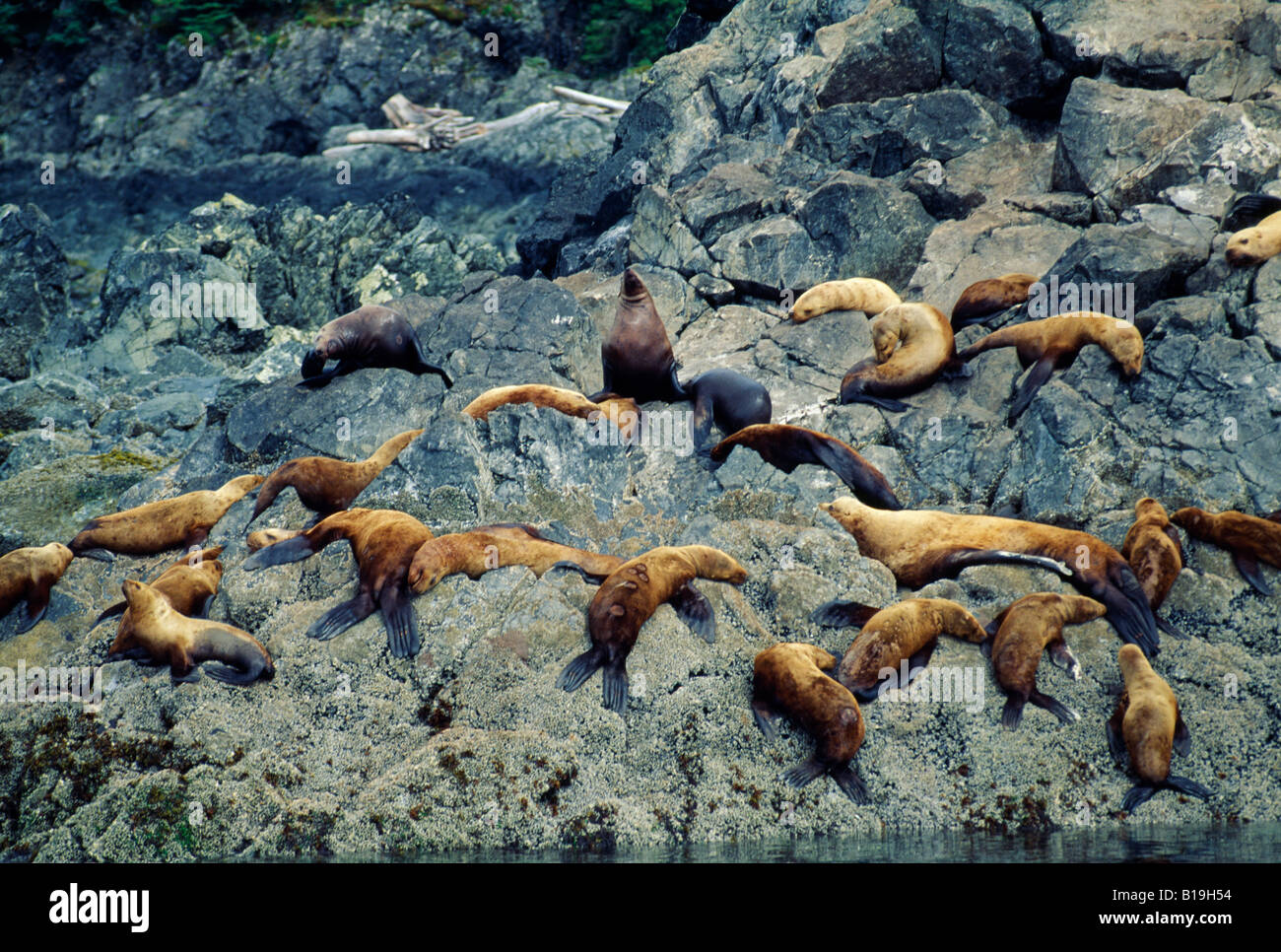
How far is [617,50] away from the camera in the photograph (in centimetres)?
3478

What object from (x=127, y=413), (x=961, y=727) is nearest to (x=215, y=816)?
(x=961, y=727)

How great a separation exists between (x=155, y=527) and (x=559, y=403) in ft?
12.7

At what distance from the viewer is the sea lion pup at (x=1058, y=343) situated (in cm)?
976

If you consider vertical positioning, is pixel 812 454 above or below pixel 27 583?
above

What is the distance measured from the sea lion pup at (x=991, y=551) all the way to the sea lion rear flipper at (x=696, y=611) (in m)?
1.98

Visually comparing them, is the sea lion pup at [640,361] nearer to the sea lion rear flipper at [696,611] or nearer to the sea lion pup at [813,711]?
the sea lion rear flipper at [696,611]

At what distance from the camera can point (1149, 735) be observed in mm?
5965

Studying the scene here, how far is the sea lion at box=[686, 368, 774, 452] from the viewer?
420 inches

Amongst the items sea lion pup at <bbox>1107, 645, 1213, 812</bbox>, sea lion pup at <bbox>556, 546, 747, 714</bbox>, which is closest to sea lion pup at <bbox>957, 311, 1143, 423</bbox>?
sea lion pup at <bbox>1107, 645, 1213, 812</bbox>

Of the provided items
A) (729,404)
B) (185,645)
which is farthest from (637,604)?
(729,404)

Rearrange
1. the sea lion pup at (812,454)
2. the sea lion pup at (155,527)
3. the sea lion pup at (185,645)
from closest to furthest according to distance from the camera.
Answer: the sea lion pup at (185,645), the sea lion pup at (155,527), the sea lion pup at (812,454)

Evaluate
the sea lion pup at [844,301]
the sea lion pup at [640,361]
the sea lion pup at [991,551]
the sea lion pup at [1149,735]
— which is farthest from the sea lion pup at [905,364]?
the sea lion pup at [1149,735]

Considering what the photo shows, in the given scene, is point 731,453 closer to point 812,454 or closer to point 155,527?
point 812,454

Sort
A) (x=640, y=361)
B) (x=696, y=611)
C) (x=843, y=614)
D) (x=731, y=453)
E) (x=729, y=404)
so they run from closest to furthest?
(x=696, y=611), (x=843, y=614), (x=731, y=453), (x=729, y=404), (x=640, y=361)
